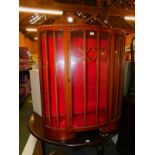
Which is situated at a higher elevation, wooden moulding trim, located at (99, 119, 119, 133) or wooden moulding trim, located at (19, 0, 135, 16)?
wooden moulding trim, located at (19, 0, 135, 16)

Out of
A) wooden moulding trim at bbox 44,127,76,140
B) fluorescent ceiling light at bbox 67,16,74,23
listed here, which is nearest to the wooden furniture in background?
wooden moulding trim at bbox 44,127,76,140

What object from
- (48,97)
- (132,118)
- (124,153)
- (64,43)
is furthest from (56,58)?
(124,153)

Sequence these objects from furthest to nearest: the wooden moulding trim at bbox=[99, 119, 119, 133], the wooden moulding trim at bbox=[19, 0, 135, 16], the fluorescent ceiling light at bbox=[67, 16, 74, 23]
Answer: the fluorescent ceiling light at bbox=[67, 16, 74, 23] < the wooden moulding trim at bbox=[19, 0, 135, 16] < the wooden moulding trim at bbox=[99, 119, 119, 133]

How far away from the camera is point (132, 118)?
151 cm

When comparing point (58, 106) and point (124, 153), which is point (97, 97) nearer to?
point (58, 106)

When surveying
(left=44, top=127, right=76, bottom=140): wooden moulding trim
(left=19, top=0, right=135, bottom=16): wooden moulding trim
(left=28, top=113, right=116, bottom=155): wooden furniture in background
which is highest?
(left=19, top=0, right=135, bottom=16): wooden moulding trim

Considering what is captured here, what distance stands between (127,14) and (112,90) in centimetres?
613

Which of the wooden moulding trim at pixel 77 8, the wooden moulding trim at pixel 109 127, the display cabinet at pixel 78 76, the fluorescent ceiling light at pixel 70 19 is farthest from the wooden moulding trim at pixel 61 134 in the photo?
the fluorescent ceiling light at pixel 70 19

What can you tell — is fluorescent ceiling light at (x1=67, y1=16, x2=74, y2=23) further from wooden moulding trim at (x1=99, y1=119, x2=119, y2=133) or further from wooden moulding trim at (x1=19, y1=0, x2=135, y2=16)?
wooden moulding trim at (x1=99, y1=119, x2=119, y2=133)

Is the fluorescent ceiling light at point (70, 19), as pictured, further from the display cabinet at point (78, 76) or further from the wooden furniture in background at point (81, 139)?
the wooden furniture in background at point (81, 139)

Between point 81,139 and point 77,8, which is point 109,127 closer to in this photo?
point 81,139

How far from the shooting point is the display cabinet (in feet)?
3.25

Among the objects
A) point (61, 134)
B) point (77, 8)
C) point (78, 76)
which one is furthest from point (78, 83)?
point (77, 8)

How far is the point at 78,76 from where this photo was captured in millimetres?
1028
